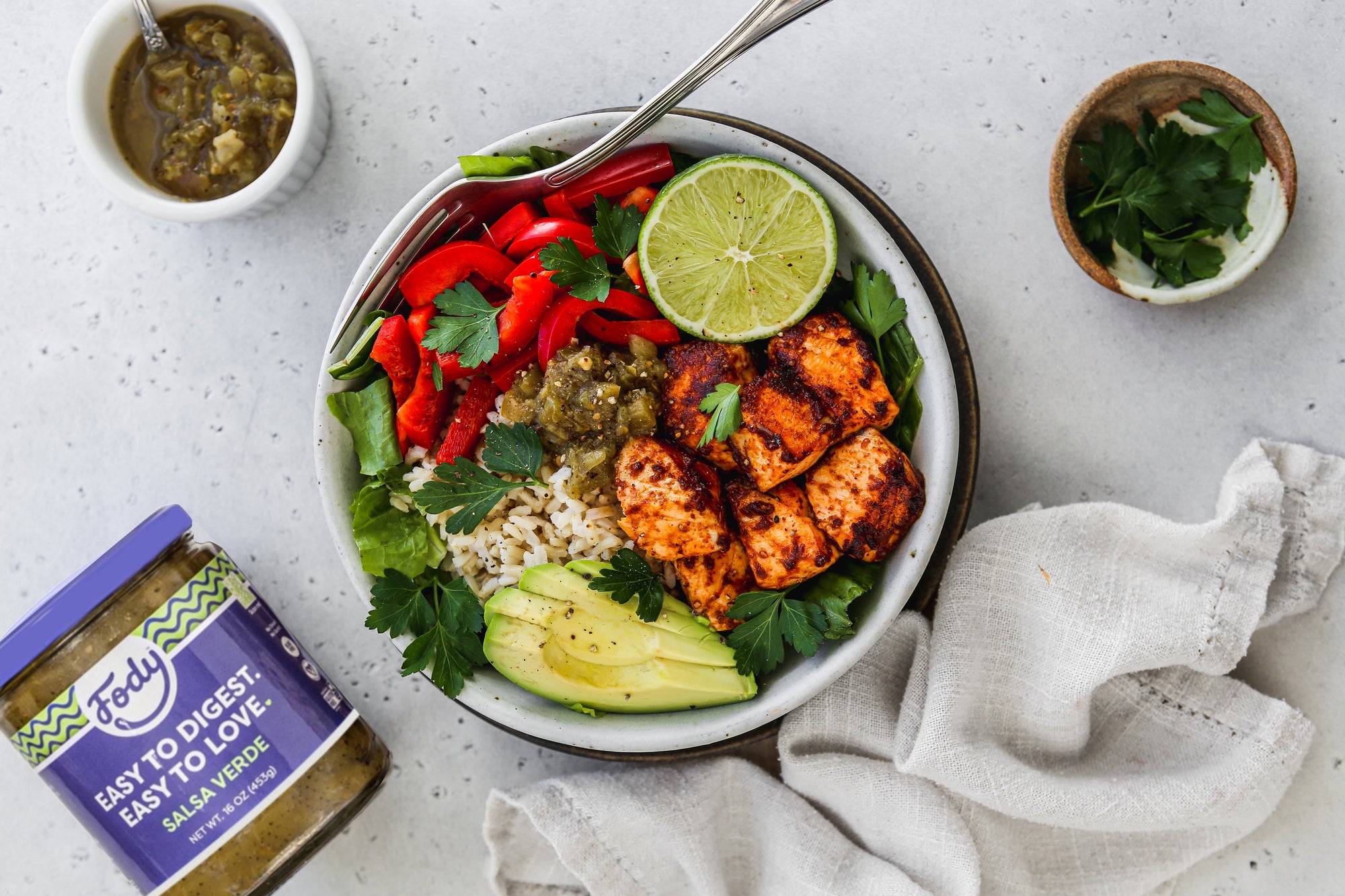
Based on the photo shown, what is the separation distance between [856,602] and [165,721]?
5.22 feet

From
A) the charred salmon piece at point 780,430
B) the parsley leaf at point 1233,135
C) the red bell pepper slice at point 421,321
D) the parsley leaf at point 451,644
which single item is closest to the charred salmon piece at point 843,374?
the charred salmon piece at point 780,430

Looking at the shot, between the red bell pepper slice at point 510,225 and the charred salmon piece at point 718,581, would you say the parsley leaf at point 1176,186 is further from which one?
the red bell pepper slice at point 510,225

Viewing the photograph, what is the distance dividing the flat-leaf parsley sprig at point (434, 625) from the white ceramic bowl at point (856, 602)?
5cm

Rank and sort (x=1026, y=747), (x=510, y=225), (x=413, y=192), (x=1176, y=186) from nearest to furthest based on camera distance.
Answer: (x=510, y=225)
(x=1176, y=186)
(x=1026, y=747)
(x=413, y=192)

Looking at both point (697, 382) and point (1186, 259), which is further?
point (1186, 259)

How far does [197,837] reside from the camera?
209 centimetres

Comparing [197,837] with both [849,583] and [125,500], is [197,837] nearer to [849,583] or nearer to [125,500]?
[125,500]

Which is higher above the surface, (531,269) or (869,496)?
(531,269)

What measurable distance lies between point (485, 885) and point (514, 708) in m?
0.79

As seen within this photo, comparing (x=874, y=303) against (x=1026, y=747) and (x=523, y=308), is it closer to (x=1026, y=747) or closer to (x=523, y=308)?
(x=523, y=308)

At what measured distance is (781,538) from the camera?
82.4 inches

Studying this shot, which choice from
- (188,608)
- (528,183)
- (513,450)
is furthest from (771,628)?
(188,608)

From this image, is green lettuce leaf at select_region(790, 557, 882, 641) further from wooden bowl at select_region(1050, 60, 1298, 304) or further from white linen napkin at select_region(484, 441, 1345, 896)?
wooden bowl at select_region(1050, 60, 1298, 304)

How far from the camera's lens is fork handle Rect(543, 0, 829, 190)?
2.01 meters
